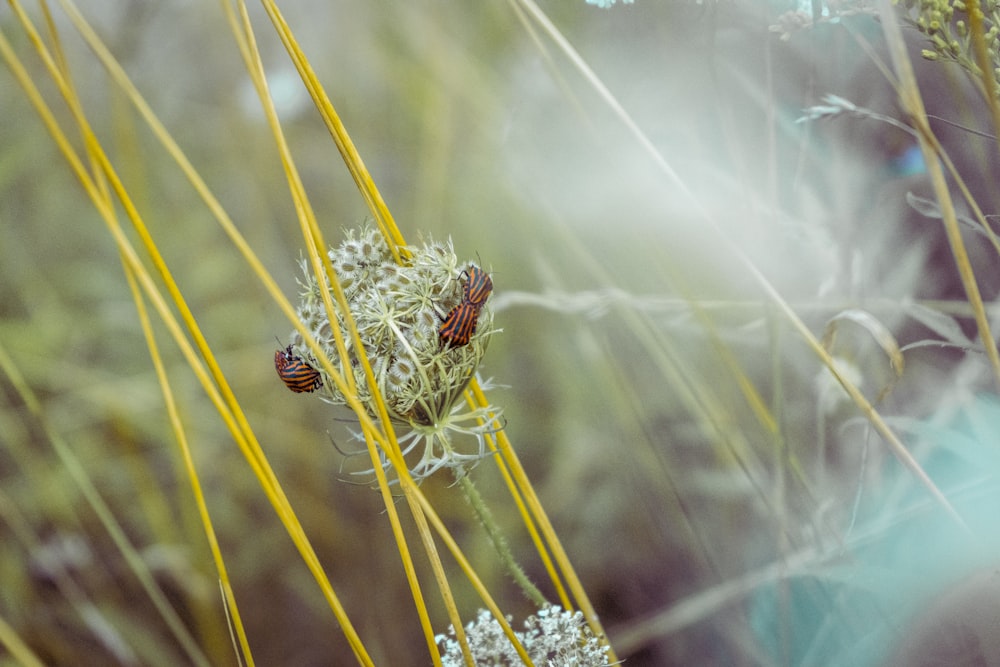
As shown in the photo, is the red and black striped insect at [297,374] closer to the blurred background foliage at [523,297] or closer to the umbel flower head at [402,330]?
the umbel flower head at [402,330]

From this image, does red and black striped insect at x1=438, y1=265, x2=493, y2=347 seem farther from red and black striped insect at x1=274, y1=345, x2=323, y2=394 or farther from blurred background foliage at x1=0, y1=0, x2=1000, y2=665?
blurred background foliage at x1=0, y1=0, x2=1000, y2=665

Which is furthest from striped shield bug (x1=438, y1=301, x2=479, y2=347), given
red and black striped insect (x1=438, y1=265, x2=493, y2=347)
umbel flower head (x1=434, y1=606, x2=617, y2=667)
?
umbel flower head (x1=434, y1=606, x2=617, y2=667)

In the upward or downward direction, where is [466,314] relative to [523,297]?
downward

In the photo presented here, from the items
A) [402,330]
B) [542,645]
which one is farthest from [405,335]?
[542,645]

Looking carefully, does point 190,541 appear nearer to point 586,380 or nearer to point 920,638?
point 586,380

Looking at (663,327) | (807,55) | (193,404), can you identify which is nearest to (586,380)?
(663,327)

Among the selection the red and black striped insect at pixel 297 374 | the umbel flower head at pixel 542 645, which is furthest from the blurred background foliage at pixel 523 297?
the red and black striped insect at pixel 297 374

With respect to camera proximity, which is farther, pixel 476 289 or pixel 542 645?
pixel 542 645

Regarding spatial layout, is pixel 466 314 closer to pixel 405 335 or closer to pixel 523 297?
pixel 405 335
